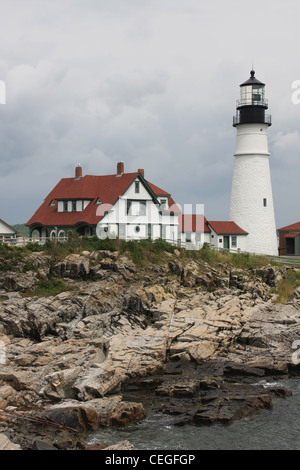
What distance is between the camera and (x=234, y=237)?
4256 cm

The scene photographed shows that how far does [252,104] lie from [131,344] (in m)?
24.1

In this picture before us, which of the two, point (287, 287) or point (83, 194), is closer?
point (287, 287)

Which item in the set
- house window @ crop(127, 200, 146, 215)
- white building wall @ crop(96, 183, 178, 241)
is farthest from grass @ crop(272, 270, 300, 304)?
house window @ crop(127, 200, 146, 215)

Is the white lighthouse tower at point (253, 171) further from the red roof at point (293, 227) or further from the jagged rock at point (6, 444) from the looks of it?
the jagged rock at point (6, 444)

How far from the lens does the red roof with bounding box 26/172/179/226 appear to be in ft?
129

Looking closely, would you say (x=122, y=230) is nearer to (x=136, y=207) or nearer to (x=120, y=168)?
(x=136, y=207)

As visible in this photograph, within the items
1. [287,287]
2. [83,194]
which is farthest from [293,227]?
[83,194]

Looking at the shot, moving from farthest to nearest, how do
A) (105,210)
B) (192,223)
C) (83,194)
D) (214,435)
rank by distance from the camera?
(192,223) < (83,194) < (105,210) < (214,435)

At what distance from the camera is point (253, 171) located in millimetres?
41688

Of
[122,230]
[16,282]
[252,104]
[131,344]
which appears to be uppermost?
[252,104]

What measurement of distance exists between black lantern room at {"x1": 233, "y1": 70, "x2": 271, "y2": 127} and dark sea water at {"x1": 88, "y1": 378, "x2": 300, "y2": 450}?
27.6m

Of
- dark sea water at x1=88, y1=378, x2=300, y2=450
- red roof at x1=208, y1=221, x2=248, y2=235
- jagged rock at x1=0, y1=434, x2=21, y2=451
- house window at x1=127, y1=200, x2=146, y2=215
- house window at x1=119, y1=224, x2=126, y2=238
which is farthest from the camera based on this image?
red roof at x1=208, y1=221, x2=248, y2=235

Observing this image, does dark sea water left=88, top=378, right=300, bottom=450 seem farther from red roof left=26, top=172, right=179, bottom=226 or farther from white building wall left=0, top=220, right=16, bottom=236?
white building wall left=0, top=220, right=16, bottom=236
